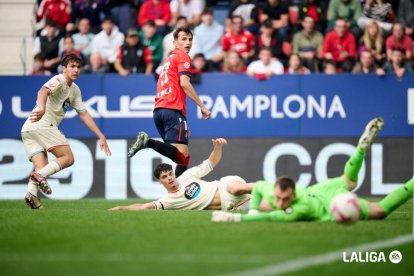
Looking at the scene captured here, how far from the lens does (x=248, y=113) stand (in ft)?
62.7

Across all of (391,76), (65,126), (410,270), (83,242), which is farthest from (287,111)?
(410,270)

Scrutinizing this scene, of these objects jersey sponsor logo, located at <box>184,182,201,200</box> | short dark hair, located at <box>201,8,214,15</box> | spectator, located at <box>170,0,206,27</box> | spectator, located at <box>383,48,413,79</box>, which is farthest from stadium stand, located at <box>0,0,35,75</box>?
jersey sponsor logo, located at <box>184,182,201,200</box>

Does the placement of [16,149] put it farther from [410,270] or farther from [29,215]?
[410,270]

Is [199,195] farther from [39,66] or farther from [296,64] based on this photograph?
[39,66]

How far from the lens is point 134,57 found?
20.1 m

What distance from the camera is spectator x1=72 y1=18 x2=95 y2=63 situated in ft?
68.1

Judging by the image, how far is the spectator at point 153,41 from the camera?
20.2 meters

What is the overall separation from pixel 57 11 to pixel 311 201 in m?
11.7

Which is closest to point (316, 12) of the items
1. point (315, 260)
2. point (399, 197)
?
point (399, 197)

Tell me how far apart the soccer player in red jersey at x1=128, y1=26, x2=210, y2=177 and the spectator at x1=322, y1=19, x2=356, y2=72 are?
Result: 5663 mm

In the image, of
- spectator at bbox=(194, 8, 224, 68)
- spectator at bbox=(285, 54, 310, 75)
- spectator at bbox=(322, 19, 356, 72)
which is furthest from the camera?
spectator at bbox=(194, 8, 224, 68)

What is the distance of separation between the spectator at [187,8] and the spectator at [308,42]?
2373 millimetres

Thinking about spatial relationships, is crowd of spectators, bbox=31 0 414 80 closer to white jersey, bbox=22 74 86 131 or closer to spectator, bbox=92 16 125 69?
spectator, bbox=92 16 125 69

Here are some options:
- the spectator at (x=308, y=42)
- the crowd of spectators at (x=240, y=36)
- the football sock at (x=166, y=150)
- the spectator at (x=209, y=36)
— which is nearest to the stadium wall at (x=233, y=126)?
the crowd of spectators at (x=240, y=36)
